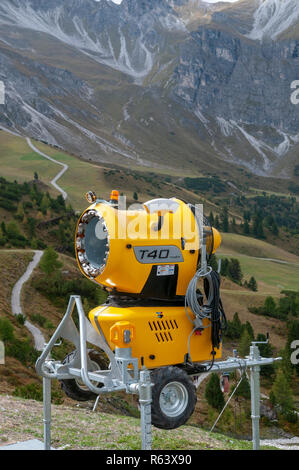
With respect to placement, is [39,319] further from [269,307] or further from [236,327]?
[269,307]

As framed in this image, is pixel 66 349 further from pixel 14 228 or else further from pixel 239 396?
pixel 14 228

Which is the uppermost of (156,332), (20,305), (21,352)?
(156,332)

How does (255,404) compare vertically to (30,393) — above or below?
above

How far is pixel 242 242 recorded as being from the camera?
472 ft

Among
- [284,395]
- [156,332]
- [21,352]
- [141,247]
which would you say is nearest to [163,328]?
[156,332]

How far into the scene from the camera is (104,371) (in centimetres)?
1066

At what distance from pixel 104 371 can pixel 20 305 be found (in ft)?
122

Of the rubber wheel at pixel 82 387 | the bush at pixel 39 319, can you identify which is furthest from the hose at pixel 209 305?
the bush at pixel 39 319

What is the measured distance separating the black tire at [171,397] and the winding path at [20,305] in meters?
25.7

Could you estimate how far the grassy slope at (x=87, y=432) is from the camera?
37.6 feet

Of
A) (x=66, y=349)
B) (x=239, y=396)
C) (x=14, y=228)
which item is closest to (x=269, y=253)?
(x=14, y=228)

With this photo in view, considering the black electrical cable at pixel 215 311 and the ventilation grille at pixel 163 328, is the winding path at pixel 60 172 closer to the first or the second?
the black electrical cable at pixel 215 311

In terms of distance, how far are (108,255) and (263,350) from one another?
1728 inches

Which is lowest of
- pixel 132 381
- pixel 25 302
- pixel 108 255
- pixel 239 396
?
pixel 239 396
